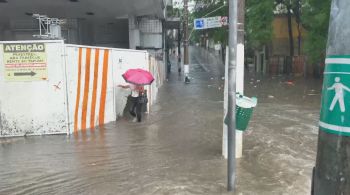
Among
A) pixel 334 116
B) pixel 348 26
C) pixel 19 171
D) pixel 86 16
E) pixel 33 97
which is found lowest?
pixel 19 171

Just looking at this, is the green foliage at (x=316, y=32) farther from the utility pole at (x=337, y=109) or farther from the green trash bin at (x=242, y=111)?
the utility pole at (x=337, y=109)

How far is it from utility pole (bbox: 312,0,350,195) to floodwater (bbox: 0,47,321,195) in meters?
3.55

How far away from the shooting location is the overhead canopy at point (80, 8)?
19733mm

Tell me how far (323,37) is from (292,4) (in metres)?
9.68

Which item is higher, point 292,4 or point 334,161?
point 292,4

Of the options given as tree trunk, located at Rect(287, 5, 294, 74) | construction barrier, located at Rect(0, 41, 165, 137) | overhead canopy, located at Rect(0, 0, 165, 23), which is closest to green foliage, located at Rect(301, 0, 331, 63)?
tree trunk, located at Rect(287, 5, 294, 74)

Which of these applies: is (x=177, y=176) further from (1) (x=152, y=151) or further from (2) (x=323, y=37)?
(2) (x=323, y=37)

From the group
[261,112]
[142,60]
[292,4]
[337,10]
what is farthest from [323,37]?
[337,10]

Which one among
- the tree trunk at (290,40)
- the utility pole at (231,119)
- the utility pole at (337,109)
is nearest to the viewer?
the utility pole at (337,109)

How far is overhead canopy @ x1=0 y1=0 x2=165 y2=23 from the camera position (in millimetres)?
19733

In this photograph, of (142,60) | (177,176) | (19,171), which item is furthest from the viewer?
(142,60)

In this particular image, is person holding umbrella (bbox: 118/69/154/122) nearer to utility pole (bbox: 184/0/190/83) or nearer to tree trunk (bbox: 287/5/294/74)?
utility pole (bbox: 184/0/190/83)

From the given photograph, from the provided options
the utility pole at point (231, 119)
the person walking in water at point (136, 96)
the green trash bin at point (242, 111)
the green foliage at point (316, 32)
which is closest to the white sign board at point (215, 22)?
the person walking in water at point (136, 96)

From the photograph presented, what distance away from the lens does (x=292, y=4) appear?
111 feet
